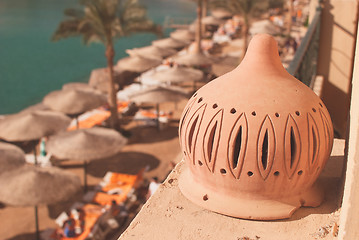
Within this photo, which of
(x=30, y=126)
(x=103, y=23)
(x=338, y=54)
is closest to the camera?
(x=338, y=54)

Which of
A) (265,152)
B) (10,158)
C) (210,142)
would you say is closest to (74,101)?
(10,158)

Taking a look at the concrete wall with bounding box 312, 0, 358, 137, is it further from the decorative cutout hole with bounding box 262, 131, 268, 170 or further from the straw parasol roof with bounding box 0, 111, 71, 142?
the straw parasol roof with bounding box 0, 111, 71, 142

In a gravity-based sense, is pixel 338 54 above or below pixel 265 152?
below

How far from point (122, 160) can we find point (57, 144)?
333 centimetres

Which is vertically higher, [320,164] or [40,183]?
[320,164]

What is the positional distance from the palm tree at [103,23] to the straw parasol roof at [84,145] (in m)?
5.22

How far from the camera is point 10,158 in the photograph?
13.5 m

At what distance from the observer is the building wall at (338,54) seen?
774 centimetres

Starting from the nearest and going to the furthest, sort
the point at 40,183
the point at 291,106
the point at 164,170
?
1. the point at 291,106
2. the point at 40,183
3. the point at 164,170

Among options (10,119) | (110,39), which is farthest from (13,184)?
(110,39)

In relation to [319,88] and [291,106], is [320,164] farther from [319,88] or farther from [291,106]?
[319,88]

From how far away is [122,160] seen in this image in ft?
56.1

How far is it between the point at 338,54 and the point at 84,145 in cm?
916

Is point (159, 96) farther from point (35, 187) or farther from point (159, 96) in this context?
point (35, 187)
